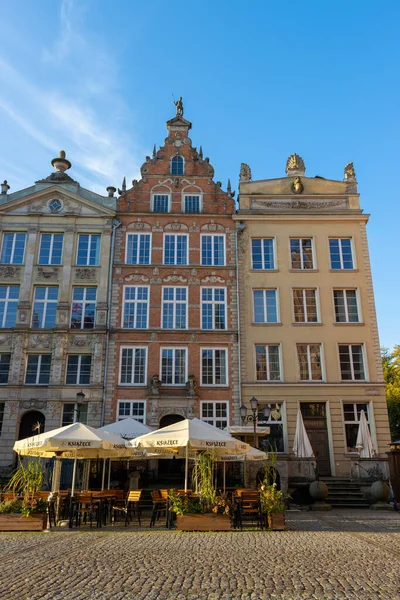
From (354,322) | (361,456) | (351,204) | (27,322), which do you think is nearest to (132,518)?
(361,456)

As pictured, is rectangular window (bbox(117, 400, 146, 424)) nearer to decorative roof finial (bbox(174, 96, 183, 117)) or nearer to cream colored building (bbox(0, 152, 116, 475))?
cream colored building (bbox(0, 152, 116, 475))

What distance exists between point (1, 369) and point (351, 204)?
2101 cm

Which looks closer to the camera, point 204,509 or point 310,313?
point 204,509

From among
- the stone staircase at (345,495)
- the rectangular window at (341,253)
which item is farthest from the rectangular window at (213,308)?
the stone staircase at (345,495)

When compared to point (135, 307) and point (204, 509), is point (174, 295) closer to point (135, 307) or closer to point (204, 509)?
point (135, 307)

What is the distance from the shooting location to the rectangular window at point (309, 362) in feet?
85.0

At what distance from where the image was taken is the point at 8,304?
26.4 meters

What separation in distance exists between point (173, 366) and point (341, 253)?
445 inches

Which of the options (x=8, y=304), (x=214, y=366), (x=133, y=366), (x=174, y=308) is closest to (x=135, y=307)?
(x=174, y=308)

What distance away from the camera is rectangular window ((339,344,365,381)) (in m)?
25.9

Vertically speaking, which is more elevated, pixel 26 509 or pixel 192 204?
pixel 192 204

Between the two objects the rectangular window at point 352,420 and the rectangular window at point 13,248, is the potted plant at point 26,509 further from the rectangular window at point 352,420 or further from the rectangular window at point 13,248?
the rectangular window at point 352,420

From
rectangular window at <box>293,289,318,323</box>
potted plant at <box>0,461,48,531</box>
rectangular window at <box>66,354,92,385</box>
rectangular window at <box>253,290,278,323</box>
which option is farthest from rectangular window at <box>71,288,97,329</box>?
potted plant at <box>0,461,48,531</box>

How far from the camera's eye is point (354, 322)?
26609 mm
